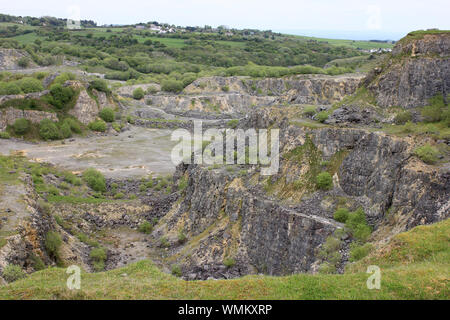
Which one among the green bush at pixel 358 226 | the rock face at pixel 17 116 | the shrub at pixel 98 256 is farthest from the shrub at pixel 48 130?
the green bush at pixel 358 226

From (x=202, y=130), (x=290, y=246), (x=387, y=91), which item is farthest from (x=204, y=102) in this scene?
(x=290, y=246)

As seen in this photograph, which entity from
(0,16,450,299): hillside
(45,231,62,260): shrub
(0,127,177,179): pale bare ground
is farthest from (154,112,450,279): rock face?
(0,127,177,179): pale bare ground

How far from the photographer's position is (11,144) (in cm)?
5550

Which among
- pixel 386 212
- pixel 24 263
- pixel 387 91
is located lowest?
pixel 24 263

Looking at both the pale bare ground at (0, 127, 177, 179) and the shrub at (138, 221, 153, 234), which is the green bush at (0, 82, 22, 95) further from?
the shrub at (138, 221, 153, 234)

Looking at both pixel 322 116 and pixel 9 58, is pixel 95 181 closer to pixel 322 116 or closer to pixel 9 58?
pixel 322 116

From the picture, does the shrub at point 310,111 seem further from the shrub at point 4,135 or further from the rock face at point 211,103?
the rock face at point 211,103

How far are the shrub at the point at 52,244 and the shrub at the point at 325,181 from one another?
16445 millimetres

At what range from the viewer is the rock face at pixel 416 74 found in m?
27.7

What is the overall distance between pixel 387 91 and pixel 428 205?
41.2ft

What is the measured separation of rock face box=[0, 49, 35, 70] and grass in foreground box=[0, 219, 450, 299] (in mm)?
103931

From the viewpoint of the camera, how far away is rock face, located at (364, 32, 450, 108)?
27.7 meters
